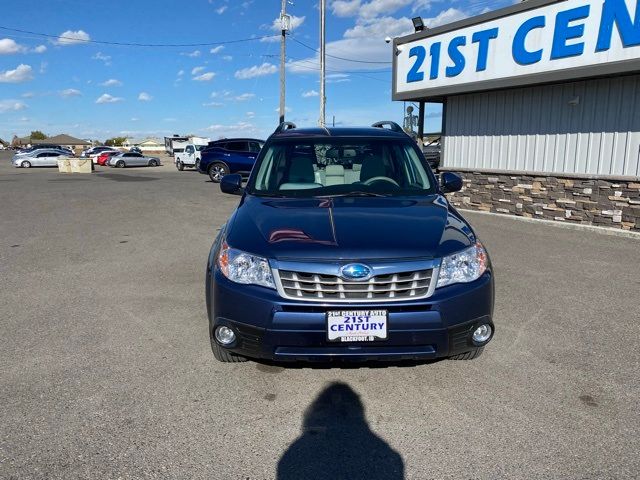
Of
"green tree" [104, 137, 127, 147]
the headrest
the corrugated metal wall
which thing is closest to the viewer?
the headrest

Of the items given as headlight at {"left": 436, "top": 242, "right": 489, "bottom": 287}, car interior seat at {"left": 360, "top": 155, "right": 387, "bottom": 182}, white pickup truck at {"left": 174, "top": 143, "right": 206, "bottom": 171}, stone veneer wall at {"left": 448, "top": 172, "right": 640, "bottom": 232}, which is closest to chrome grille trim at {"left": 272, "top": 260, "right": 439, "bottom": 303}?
headlight at {"left": 436, "top": 242, "right": 489, "bottom": 287}

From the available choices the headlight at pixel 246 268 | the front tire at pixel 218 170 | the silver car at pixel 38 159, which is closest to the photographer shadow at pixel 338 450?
the headlight at pixel 246 268

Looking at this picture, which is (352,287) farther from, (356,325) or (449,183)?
(449,183)

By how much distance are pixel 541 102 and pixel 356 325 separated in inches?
347

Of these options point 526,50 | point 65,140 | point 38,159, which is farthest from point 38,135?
point 526,50

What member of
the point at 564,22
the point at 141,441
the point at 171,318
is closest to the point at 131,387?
the point at 141,441

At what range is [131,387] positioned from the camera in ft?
10.6

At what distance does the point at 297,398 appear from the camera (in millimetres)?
3109

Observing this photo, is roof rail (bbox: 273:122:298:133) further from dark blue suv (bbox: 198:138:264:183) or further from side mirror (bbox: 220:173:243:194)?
dark blue suv (bbox: 198:138:264:183)

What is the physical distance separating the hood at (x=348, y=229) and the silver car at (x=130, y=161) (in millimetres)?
38912

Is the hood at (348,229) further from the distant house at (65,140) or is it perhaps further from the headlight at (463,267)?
the distant house at (65,140)

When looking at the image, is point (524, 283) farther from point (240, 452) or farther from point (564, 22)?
point (564, 22)

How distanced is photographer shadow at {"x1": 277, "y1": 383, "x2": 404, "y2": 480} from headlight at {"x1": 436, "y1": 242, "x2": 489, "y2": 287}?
0.94 meters

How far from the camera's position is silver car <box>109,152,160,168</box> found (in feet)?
129
